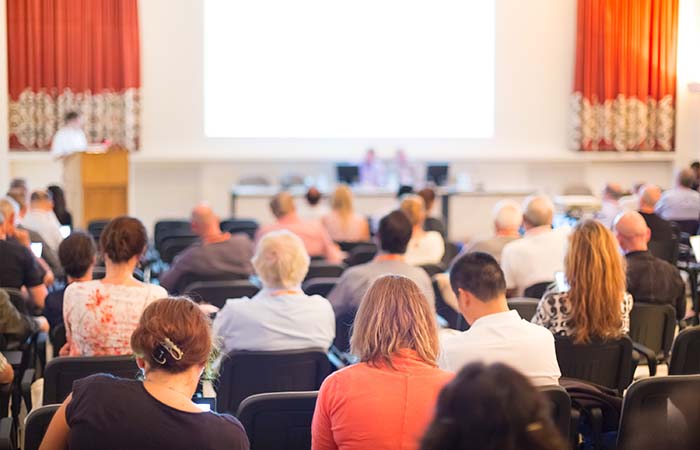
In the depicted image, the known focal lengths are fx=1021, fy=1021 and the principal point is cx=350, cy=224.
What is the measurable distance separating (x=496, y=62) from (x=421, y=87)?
1.16 metres

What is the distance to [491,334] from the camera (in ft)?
11.3

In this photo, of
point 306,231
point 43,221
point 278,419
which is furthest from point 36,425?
point 43,221

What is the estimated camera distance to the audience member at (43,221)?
7.52 metres

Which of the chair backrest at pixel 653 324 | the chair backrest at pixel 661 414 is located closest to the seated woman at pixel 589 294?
the chair backrest at pixel 653 324

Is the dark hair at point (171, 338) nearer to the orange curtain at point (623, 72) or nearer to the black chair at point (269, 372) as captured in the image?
the black chair at point (269, 372)

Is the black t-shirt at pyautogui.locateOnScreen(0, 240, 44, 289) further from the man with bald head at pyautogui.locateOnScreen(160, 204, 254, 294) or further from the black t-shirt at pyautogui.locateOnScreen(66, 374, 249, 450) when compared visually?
the black t-shirt at pyautogui.locateOnScreen(66, 374, 249, 450)

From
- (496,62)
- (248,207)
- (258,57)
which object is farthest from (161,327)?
(496,62)

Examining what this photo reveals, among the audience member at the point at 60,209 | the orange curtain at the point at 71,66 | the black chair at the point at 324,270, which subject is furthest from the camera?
the orange curtain at the point at 71,66

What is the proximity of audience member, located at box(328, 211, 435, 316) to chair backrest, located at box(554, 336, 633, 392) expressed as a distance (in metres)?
0.95

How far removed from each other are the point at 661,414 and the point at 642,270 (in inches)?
81.3

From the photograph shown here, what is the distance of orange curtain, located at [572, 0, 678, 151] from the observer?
1434 centimetres

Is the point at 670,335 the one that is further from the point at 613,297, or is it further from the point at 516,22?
the point at 516,22

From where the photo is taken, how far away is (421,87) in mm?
14086

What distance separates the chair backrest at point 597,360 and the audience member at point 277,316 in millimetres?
997
